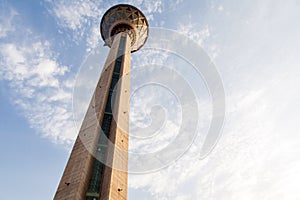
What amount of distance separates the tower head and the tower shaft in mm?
13221

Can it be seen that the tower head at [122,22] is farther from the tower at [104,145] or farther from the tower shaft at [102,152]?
the tower shaft at [102,152]

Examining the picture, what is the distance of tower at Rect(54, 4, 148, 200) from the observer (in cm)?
1414

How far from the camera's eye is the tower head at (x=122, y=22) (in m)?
34.8

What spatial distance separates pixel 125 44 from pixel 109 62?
524 centimetres

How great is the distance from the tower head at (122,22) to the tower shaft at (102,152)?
43.4 feet

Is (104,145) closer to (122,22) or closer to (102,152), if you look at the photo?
(102,152)

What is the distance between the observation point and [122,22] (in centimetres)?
3466

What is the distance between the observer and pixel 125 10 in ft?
115

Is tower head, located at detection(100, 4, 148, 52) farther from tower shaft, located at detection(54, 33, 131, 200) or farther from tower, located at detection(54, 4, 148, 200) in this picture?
tower shaft, located at detection(54, 33, 131, 200)

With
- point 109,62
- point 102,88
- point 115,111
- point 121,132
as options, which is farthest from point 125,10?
point 121,132

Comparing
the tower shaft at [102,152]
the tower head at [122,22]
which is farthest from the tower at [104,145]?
the tower head at [122,22]

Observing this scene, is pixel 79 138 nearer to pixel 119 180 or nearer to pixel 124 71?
pixel 119 180

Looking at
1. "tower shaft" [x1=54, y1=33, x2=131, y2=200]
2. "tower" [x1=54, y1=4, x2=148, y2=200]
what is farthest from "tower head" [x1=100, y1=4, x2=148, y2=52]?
"tower shaft" [x1=54, y1=33, x2=131, y2=200]

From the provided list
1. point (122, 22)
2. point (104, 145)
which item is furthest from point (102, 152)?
point (122, 22)
